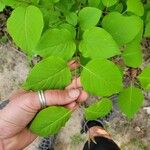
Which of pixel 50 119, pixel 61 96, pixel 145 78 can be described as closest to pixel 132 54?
pixel 145 78

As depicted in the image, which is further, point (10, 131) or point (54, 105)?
point (10, 131)

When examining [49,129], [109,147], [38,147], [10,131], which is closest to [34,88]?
[49,129]

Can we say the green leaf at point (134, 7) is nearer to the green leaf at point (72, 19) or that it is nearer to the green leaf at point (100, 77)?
the green leaf at point (72, 19)

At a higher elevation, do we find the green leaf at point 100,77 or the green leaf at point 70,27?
the green leaf at point 70,27

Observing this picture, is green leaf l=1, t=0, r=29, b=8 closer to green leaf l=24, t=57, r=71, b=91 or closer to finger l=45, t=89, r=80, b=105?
green leaf l=24, t=57, r=71, b=91

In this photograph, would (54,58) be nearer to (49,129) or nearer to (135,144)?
(49,129)

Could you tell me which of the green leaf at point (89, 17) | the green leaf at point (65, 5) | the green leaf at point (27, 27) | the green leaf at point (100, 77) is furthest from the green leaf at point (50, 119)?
the green leaf at point (65, 5)

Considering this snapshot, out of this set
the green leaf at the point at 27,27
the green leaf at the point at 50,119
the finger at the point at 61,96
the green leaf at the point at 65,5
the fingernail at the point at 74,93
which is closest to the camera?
the green leaf at the point at 27,27
